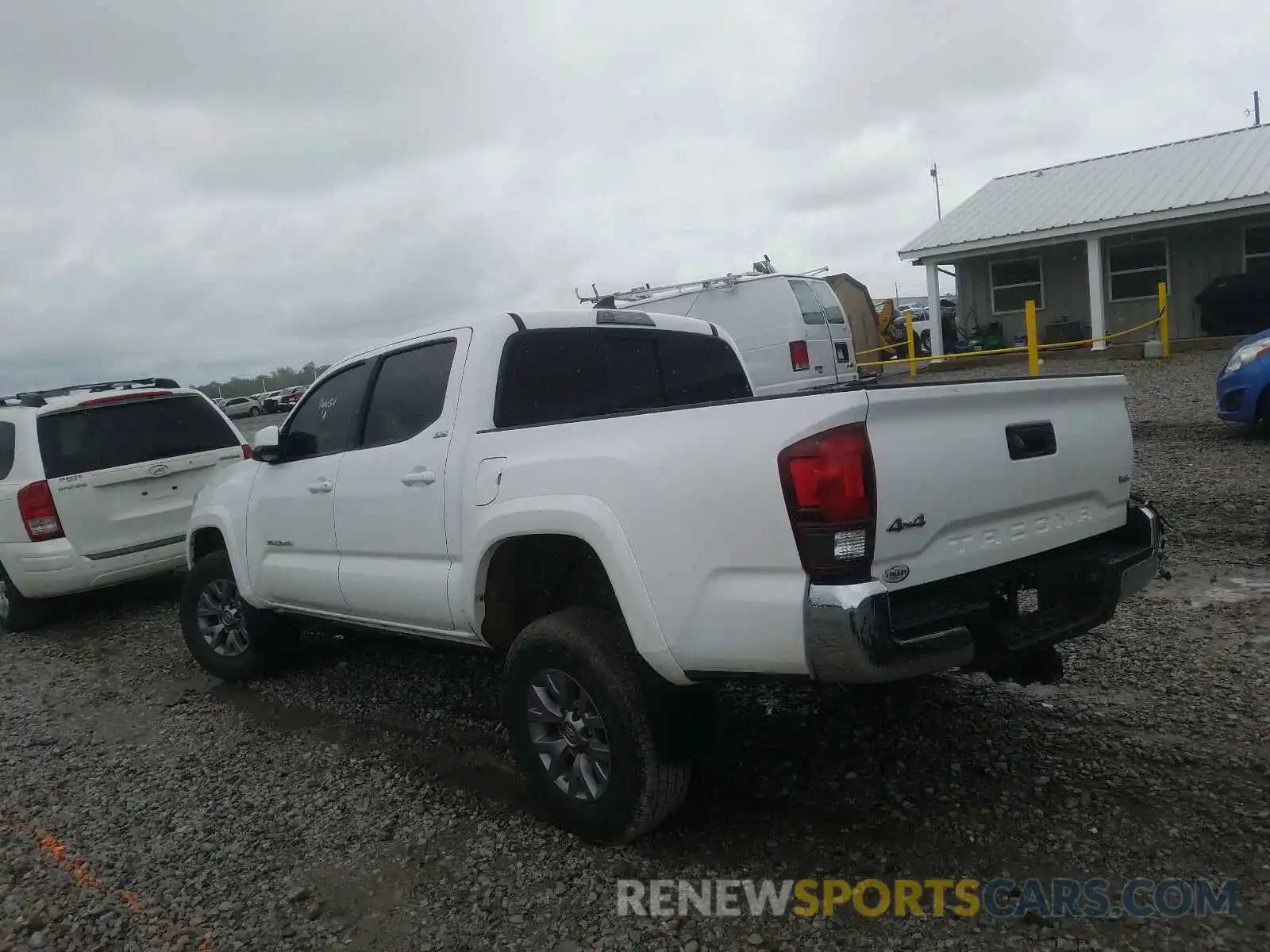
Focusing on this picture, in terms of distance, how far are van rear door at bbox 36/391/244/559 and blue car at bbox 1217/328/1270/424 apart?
877 cm

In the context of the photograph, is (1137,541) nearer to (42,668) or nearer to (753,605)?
A: (753,605)

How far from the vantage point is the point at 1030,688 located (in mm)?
4379

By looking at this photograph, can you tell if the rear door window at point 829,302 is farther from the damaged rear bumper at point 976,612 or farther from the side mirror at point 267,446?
the damaged rear bumper at point 976,612

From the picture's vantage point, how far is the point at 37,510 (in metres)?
6.99

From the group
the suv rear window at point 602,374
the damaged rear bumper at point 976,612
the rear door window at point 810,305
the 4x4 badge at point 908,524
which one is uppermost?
the rear door window at point 810,305

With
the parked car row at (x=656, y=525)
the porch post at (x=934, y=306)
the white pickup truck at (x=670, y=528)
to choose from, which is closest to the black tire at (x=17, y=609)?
the parked car row at (x=656, y=525)

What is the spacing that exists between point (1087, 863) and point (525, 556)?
7.12 ft

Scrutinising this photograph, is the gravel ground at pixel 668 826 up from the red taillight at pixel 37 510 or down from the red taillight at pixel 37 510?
down

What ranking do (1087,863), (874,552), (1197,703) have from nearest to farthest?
(874,552), (1087,863), (1197,703)

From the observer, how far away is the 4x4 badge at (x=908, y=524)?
2.68 m

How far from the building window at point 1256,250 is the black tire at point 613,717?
61.6 feet

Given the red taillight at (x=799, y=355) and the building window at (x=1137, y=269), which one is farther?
the building window at (x=1137, y=269)

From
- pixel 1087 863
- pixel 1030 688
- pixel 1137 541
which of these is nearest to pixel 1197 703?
pixel 1030 688

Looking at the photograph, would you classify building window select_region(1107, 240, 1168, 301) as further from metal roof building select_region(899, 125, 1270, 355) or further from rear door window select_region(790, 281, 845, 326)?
rear door window select_region(790, 281, 845, 326)
